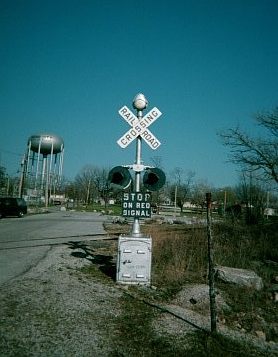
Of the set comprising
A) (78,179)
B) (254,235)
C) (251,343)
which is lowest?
(251,343)

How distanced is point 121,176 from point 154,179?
69 centimetres

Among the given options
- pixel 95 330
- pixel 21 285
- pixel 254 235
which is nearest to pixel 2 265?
pixel 21 285

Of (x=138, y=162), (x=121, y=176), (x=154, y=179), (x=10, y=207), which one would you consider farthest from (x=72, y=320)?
(x=10, y=207)

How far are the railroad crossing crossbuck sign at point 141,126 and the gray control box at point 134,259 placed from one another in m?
2.00

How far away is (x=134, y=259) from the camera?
697 cm

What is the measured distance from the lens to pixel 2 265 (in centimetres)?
847

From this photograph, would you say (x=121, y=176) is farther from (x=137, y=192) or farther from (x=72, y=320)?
(x=72, y=320)

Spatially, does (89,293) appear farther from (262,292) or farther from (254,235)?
(254,235)

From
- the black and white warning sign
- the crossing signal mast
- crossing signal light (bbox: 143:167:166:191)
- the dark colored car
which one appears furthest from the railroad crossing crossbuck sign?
the dark colored car

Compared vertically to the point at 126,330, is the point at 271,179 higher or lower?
higher

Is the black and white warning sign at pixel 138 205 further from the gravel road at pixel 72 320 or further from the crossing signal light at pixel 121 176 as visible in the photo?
the gravel road at pixel 72 320

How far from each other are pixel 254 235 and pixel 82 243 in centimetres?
689

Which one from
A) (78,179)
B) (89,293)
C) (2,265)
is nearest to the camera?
(89,293)

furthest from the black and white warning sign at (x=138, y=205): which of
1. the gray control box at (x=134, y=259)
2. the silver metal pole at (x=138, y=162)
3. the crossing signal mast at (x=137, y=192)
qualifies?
the gray control box at (x=134, y=259)
